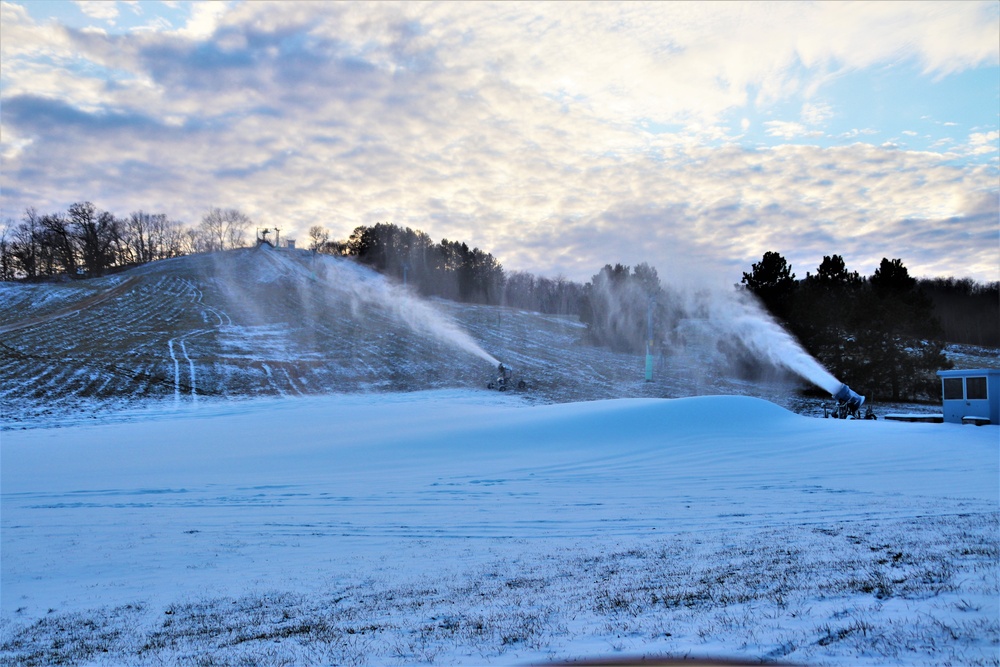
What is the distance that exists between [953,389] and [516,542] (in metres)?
20.5

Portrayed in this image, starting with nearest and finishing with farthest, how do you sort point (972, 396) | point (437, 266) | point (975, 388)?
point (975, 388)
point (972, 396)
point (437, 266)

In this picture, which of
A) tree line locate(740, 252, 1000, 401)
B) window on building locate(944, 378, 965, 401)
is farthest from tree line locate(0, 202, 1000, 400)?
window on building locate(944, 378, 965, 401)

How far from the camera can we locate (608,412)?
22.2m

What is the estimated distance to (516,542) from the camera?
1055 cm

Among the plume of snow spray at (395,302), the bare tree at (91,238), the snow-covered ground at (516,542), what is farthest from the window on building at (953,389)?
the bare tree at (91,238)

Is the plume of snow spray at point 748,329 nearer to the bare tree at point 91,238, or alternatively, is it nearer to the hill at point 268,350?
the hill at point 268,350

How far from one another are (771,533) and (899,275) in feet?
139

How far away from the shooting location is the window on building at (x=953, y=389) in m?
23.1

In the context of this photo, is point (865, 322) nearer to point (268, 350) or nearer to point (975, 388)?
point (975, 388)

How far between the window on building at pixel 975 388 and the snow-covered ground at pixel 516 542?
1815 mm


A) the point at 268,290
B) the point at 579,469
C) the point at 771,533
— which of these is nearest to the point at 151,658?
the point at 771,533

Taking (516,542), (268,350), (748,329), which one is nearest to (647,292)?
(748,329)

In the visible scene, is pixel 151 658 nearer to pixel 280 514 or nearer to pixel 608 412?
pixel 280 514

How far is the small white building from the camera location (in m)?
22.0
